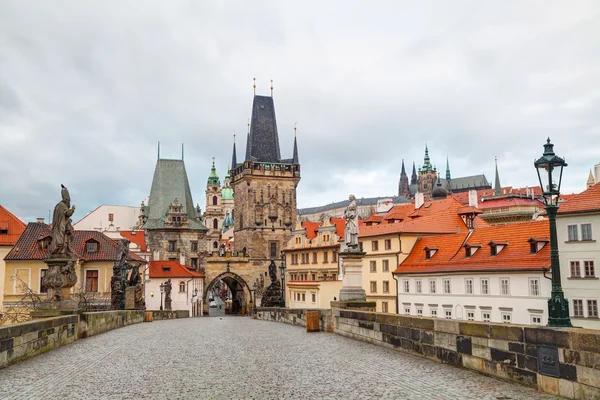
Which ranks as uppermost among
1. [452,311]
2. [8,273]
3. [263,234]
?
[263,234]

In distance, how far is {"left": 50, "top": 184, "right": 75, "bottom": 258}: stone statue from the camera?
15594 millimetres

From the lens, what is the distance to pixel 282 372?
10359 mm

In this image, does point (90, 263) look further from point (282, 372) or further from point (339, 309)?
point (282, 372)

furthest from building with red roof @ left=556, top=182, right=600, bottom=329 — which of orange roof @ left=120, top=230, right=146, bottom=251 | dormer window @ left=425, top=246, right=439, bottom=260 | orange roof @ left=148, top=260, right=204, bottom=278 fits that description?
orange roof @ left=120, top=230, right=146, bottom=251

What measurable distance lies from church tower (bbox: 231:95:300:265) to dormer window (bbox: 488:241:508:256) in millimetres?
45216

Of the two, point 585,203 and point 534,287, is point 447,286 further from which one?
point 585,203

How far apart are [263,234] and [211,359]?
68.7m

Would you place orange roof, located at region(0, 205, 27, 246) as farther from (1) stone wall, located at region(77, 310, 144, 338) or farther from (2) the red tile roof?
(1) stone wall, located at region(77, 310, 144, 338)

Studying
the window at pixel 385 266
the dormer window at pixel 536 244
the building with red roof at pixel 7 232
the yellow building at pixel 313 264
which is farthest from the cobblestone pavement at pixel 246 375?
the yellow building at pixel 313 264

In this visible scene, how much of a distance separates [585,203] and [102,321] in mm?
24602

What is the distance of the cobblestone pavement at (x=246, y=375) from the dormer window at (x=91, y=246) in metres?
36.6

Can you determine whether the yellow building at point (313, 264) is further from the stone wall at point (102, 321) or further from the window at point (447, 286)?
the stone wall at point (102, 321)

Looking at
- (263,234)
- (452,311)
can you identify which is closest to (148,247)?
(263,234)

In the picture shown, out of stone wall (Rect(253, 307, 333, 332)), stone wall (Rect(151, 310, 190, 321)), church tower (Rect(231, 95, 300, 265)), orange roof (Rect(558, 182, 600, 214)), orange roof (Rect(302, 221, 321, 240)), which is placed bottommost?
stone wall (Rect(151, 310, 190, 321))
